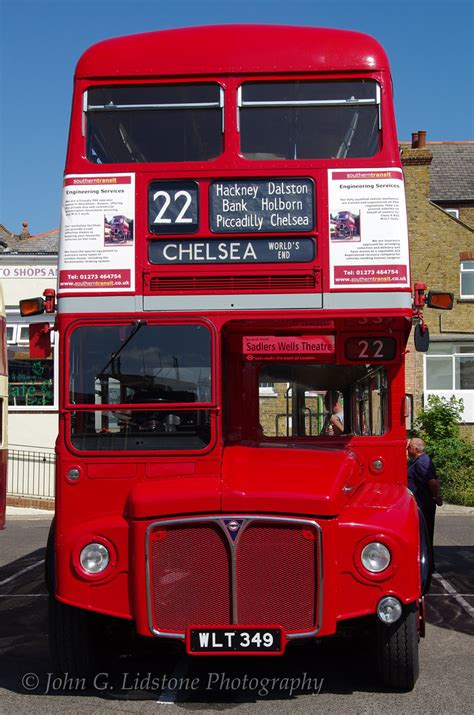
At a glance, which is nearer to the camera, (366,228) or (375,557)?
(375,557)

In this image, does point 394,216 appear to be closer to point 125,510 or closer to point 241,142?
point 241,142

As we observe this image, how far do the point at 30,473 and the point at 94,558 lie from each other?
17571mm

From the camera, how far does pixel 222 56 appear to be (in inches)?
283

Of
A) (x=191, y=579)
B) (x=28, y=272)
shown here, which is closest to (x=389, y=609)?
(x=191, y=579)

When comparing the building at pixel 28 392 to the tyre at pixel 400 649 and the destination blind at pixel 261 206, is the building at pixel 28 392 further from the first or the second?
the tyre at pixel 400 649

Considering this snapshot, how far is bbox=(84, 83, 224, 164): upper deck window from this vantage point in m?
7.07

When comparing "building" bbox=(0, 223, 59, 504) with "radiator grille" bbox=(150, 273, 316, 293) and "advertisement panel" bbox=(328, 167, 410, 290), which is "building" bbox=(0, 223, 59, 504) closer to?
"radiator grille" bbox=(150, 273, 316, 293)

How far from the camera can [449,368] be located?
29922 mm

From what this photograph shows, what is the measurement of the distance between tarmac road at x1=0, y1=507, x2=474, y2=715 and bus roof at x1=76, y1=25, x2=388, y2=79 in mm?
4191

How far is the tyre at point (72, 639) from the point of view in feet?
20.7

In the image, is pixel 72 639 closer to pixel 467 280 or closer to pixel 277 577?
pixel 277 577

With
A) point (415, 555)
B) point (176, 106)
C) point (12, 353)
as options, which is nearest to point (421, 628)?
point (415, 555)

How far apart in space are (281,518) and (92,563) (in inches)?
48.6

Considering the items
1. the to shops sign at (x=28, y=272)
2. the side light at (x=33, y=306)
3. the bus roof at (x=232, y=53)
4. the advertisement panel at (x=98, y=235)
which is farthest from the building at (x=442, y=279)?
the advertisement panel at (x=98, y=235)
